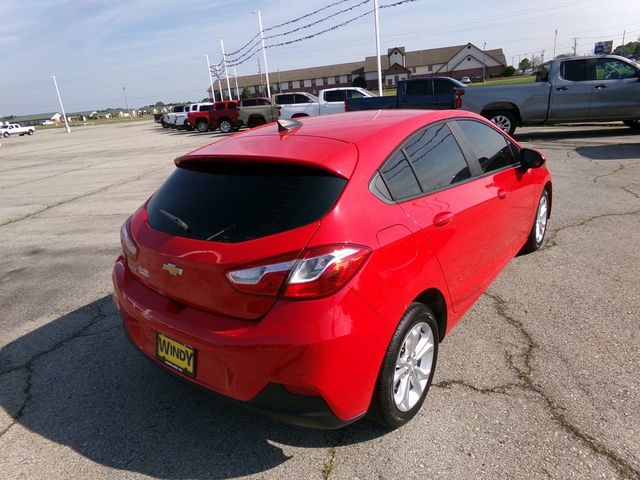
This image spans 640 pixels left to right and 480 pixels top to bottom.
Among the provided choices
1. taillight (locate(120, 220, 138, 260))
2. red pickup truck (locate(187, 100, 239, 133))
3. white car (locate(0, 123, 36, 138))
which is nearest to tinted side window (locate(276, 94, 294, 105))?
red pickup truck (locate(187, 100, 239, 133))

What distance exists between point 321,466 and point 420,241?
1.27 meters

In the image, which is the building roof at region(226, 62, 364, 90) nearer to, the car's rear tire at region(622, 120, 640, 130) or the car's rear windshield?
Result: the car's rear tire at region(622, 120, 640, 130)

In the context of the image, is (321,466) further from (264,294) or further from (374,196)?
(374,196)

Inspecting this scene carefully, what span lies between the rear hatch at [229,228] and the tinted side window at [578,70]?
42.2ft

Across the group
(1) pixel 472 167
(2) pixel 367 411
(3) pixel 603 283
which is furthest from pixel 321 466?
(3) pixel 603 283

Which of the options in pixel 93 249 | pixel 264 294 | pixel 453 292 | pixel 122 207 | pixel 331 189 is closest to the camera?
pixel 264 294

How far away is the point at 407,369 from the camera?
2.52 meters

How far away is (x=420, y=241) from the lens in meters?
2.49

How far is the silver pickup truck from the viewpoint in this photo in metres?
12.1

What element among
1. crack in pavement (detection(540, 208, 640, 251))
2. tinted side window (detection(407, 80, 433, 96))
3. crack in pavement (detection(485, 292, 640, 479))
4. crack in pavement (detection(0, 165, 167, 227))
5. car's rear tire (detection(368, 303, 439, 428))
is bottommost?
crack in pavement (detection(540, 208, 640, 251))

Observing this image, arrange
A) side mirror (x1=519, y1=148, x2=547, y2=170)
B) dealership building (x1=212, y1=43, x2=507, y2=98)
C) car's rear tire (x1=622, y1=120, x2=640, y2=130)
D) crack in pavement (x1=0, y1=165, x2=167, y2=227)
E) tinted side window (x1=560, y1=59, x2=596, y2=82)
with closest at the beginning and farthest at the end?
side mirror (x1=519, y1=148, x2=547, y2=170) → crack in pavement (x1=0, y1=165, x2=167, y2=227) → tinted side window (x1=560, y1=59, x2=596, y2=82) → car's rear tire (x1=622, y1=120, x2=640, y2=130) → dealership building (x1=212, y1=43, x2=507, y2=98)

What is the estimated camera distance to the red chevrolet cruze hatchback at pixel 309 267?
2047mm

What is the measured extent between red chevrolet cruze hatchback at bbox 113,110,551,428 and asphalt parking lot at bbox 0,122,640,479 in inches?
12.8

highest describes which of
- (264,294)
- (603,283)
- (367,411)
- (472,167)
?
(472,167)
